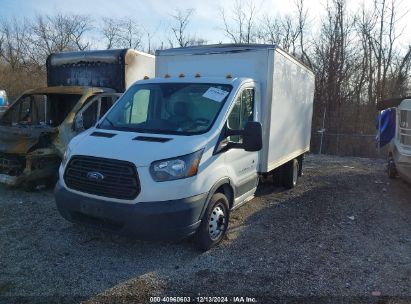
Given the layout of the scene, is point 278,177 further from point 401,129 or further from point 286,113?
point 401,129

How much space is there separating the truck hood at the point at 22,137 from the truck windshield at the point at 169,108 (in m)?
2.51

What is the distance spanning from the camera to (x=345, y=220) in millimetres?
6797

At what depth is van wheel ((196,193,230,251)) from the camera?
4.84 m

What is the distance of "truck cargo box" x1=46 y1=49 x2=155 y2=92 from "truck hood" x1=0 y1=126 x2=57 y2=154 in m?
2.44

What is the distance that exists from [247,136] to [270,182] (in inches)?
193

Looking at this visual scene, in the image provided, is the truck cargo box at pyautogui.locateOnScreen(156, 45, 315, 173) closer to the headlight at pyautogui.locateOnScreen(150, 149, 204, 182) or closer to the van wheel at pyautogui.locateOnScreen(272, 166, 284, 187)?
the van wheel at pyautogui.locateOnScreen(272, 166, 284, 187)

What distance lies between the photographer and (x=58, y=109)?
9.05 metres

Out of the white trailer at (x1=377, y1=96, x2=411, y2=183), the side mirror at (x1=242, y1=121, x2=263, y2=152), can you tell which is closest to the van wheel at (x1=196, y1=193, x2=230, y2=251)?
the side mirror at (x1=242, y1=121, x2=263, y2=152)

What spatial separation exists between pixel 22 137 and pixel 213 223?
4.42 meters

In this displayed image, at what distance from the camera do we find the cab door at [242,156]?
5302 millimetres

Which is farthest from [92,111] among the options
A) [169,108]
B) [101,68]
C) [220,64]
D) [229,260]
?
[229,260]

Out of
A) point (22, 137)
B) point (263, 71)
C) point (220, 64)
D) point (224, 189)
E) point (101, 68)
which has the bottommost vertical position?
point (224, 189)

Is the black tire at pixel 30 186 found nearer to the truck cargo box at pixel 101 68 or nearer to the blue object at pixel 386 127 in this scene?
the truck cargo box at pixel 101 68

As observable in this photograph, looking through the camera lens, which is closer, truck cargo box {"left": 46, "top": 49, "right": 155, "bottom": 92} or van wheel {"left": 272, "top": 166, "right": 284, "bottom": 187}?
van wheel {"left": 272, "top": 166, "right": 284, "bottom": 187}
